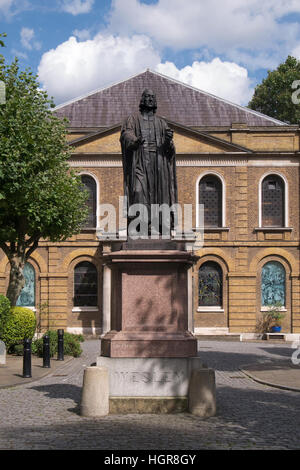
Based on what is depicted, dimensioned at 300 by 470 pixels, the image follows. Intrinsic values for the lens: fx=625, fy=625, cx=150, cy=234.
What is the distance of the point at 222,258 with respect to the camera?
99.2 feet

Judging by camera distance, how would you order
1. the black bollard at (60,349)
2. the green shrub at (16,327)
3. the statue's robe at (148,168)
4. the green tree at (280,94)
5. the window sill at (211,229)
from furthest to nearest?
the green tree at (280,94), the window sill at (211,229), the green shrub at (16,327), the black bollard at (60,349), the statue's robe at (148,168)

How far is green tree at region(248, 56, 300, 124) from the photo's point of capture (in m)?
47.1

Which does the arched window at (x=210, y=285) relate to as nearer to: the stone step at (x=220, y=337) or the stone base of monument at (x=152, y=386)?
the stone step at (x=220, y=337)

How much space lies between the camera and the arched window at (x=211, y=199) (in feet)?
100

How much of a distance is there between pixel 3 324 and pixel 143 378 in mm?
11772

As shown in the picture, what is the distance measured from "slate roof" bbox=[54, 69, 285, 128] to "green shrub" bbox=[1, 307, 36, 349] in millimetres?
14696

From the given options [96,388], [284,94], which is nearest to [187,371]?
[96,388]

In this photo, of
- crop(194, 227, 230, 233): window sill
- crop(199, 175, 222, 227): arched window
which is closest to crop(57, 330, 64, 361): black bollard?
crop(194, 227, 230, 233): window sill

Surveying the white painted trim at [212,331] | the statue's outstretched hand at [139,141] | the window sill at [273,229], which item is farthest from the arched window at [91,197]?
the statue's outstretched hand at [139,141]

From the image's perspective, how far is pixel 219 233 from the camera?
30297 millimetres

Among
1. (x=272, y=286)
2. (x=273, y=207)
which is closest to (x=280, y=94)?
(x=273, y=207)

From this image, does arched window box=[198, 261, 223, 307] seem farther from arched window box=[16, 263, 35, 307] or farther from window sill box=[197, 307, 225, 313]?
arched window box=[16, 263, 35, 307]

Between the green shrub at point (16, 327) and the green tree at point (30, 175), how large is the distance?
149 cm
